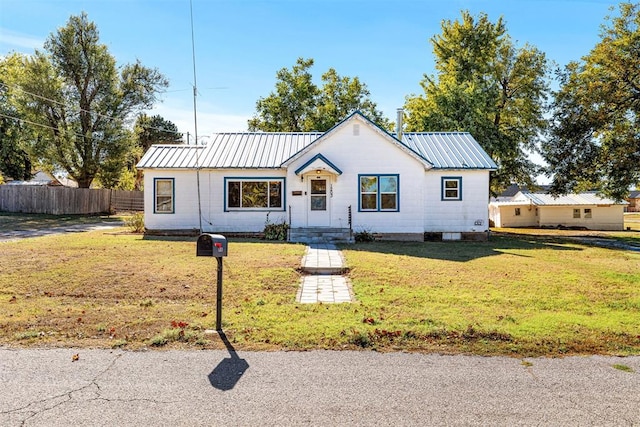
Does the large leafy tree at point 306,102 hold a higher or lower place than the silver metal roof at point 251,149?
higher

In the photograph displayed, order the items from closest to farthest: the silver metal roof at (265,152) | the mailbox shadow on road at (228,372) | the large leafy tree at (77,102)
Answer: the mailbox shadow on road at (228,372)
the silver metal roof at (265,152)
the large leafy tree at (77,102)

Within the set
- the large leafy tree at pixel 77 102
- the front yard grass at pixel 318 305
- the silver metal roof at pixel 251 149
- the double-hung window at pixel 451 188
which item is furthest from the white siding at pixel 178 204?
the large leafy tree at pixel 77 102

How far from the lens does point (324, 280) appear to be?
31.9ft

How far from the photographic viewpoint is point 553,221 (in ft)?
132

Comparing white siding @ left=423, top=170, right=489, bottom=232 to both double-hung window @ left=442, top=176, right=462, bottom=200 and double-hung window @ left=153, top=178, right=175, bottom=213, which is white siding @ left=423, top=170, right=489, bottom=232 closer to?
double-hung window @ left=442, top=176, right=462, bottom=200

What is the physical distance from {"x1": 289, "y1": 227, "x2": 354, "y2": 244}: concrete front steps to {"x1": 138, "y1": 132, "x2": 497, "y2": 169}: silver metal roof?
2923 mm

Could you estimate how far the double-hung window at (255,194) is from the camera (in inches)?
736

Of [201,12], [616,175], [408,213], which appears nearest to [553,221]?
[616,175]

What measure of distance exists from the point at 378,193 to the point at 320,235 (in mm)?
3075

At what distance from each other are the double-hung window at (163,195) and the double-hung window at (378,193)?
8.05 metres

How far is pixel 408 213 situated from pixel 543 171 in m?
12.8

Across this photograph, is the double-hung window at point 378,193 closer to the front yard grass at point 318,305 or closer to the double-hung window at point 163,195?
the front yard grass at point 318,305

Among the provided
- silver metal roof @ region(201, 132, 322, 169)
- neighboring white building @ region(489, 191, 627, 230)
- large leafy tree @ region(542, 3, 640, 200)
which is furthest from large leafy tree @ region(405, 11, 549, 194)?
neighboring white building @ region(489, 191, 627, 230)

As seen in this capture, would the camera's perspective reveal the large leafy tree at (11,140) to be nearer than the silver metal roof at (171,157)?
No
